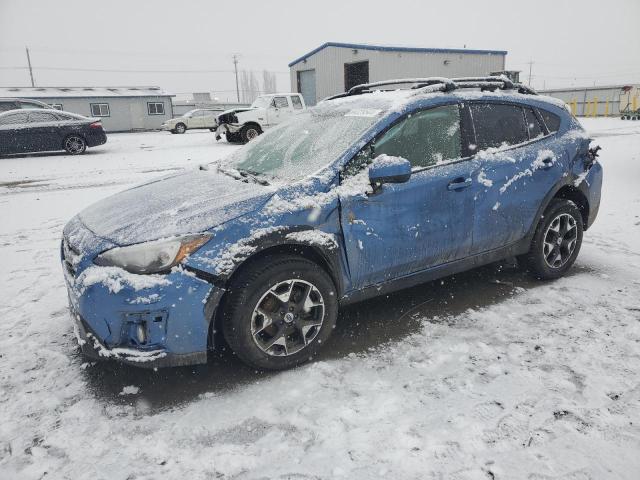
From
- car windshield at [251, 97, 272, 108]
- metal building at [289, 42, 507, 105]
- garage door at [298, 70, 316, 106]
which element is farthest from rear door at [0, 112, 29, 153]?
garage door at [298, 70, 316, 106]

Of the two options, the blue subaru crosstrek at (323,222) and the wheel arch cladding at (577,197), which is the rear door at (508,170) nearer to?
the blue subaru crosstrek at (323,222)

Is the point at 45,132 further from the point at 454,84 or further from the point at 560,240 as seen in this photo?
the point at 560,240

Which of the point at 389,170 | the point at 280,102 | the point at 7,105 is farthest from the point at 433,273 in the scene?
the point at 7,105

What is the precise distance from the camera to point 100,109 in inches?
1399

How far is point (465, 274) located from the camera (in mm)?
4312

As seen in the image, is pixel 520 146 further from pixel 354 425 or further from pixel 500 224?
pixel 354 425

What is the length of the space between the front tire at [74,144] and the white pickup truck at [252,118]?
187 inches

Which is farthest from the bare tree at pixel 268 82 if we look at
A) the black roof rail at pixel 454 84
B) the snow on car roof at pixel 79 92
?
the black roof rail at pixel 454 84

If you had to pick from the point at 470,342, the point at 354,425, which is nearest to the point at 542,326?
the point at 470,342

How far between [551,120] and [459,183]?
138 cm

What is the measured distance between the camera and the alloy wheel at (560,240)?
3.91 metres

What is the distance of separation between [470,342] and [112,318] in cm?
227

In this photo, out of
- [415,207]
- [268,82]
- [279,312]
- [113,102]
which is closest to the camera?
[279,312]

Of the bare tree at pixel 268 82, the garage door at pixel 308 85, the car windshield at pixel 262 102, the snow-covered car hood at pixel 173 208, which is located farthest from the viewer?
the bare tree at pixel 268 82
